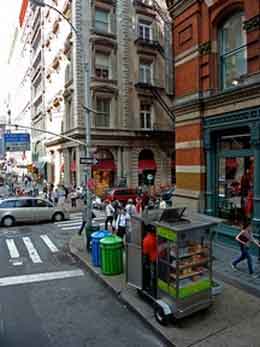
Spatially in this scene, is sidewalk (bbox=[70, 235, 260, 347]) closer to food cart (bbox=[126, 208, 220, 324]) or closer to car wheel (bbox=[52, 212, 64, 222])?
food cart (bbox=[126, 208, 220, 324])

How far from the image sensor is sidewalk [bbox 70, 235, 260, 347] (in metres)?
5.42

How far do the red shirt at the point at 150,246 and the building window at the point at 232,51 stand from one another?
21.1 feet

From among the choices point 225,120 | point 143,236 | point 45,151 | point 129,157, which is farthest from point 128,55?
point 143,236

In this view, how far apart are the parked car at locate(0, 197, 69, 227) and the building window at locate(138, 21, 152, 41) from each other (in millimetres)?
21397

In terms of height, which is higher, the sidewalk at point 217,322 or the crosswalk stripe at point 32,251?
the sidewalk at point 217,322

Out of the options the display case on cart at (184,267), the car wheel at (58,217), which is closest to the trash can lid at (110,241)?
the display case on cart at (184,267)

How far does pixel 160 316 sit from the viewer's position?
599 centimetres

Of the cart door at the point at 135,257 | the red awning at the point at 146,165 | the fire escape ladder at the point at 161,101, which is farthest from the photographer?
the fire escape ladder at the point at 161,101

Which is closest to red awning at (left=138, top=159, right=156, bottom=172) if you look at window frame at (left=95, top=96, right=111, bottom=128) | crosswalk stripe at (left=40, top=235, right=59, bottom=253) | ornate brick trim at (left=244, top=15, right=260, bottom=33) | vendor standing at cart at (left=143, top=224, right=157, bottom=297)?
window frame at (left=95, top=96, right=111, bottom=128)

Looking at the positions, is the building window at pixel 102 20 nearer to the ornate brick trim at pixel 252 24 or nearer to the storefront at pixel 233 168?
the storefront at pixel 233 168

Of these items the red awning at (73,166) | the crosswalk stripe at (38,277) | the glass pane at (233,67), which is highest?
the glass pane at (233,67)

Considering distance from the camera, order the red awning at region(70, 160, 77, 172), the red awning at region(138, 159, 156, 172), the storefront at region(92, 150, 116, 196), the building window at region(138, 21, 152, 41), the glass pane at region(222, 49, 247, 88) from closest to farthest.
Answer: the glass pane at region(222, 49, 247, 88)
the storefront at region(92, 150, 116, 196)
the red awning at region(70, 160, 77, 172)
the red awning at region(138, 159, 156, 172)
the building window at region(138, 21, 152, 41)

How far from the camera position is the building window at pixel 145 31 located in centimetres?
3291

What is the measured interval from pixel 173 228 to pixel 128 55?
2867cm
